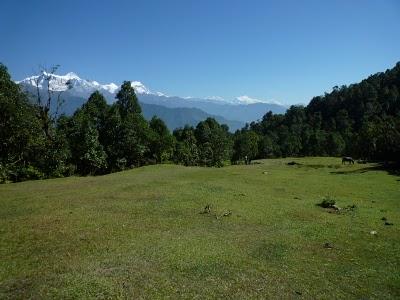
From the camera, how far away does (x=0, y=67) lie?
159 ft

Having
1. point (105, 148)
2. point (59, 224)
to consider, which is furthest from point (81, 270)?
point (105, 148)

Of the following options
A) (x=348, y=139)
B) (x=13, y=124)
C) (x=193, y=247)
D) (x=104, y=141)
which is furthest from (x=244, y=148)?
(x=193, y=247)

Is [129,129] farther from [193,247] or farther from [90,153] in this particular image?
[193,247]

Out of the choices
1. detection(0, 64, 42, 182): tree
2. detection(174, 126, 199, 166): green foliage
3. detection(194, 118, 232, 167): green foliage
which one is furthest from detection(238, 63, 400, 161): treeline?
detection(0, 64, 42, 182): tree

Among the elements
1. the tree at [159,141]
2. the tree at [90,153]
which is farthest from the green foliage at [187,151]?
the tree at [90,153]

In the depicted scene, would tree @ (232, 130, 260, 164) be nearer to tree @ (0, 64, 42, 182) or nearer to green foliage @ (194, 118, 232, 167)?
green foliage @ (194, 118, 232, 167)

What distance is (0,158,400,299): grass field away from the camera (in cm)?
1656

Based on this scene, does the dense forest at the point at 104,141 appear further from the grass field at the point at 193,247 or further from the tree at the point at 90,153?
the grass field at the point at 193,247

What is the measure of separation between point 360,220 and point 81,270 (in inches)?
808

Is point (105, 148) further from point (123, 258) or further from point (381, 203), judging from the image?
point (123, 258)

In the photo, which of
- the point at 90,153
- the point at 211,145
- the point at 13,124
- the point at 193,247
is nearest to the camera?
the point at 193,247

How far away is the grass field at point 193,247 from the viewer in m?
16.6

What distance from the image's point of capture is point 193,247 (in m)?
21.3

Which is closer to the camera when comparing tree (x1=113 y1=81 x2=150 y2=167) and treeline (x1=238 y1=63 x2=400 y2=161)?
tree (x1=113 y1=81 x2=150 y2=167)
